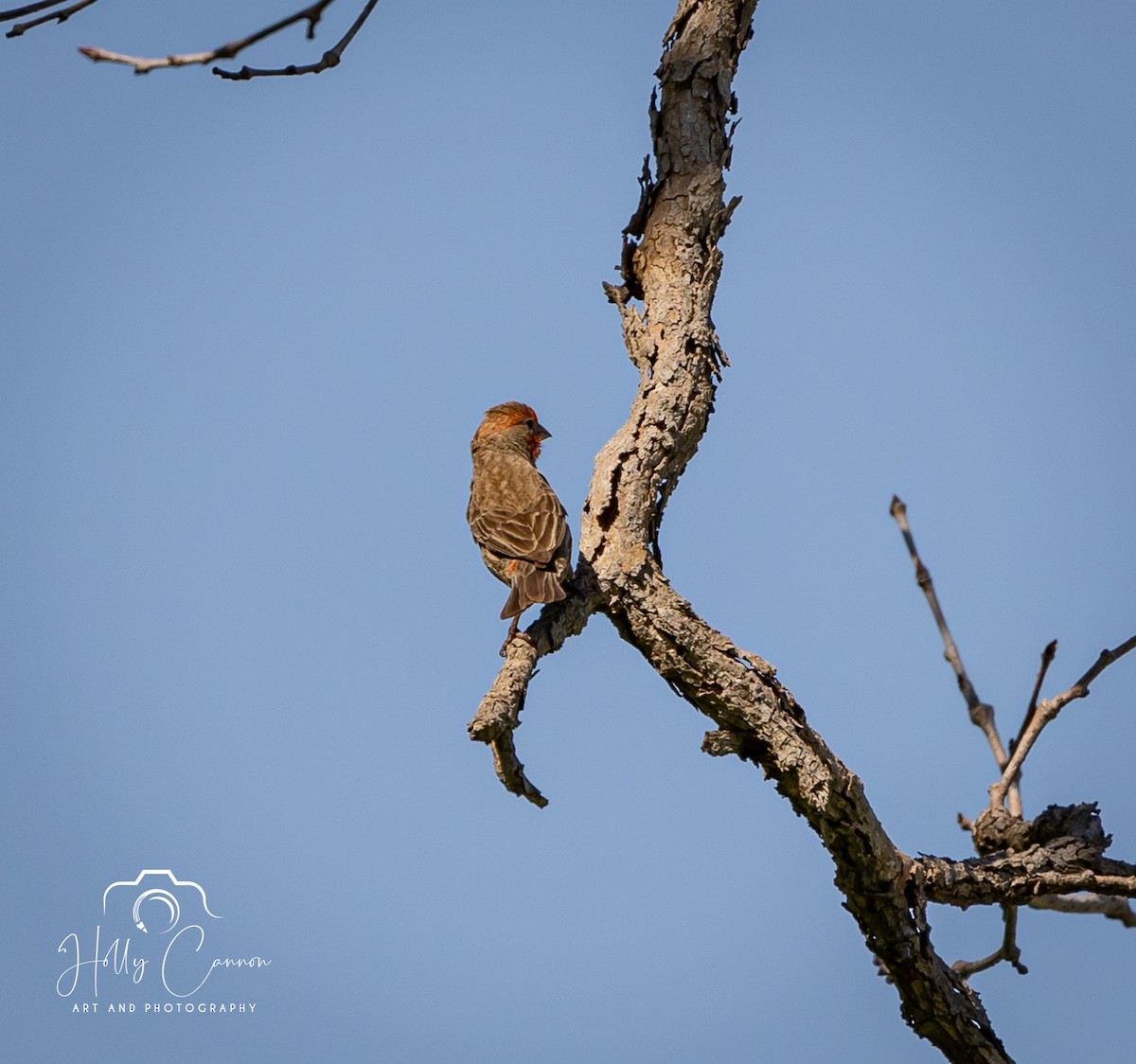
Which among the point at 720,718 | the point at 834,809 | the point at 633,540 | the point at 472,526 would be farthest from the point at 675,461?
the point at 472,526

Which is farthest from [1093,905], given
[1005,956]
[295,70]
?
[295,70]

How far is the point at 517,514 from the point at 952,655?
2682mm

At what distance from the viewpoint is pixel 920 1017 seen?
4895 millimetres

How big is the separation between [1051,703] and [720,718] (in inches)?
46.7

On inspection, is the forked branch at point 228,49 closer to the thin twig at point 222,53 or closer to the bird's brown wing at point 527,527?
the thin twig at point 222,53

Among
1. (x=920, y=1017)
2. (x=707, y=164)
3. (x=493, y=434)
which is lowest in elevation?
(x=920, y=1017)

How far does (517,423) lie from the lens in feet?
27.0

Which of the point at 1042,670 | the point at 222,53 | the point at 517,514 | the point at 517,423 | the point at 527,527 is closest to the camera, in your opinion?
the point at 222,53

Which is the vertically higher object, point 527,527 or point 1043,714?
point 527,527

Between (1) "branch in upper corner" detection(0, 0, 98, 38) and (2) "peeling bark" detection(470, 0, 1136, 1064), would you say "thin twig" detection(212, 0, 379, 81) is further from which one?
(2) "peeling bark" detection(470, 0, 1136, 1064)

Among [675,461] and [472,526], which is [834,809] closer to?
[675,461]

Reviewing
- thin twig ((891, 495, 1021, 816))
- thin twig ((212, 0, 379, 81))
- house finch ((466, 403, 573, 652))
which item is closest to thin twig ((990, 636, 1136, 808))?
thin twig ((891, 495, 1021, 816))

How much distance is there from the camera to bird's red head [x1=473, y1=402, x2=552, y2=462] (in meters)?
8.21

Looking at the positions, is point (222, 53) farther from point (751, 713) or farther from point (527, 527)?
point (527, 527)
